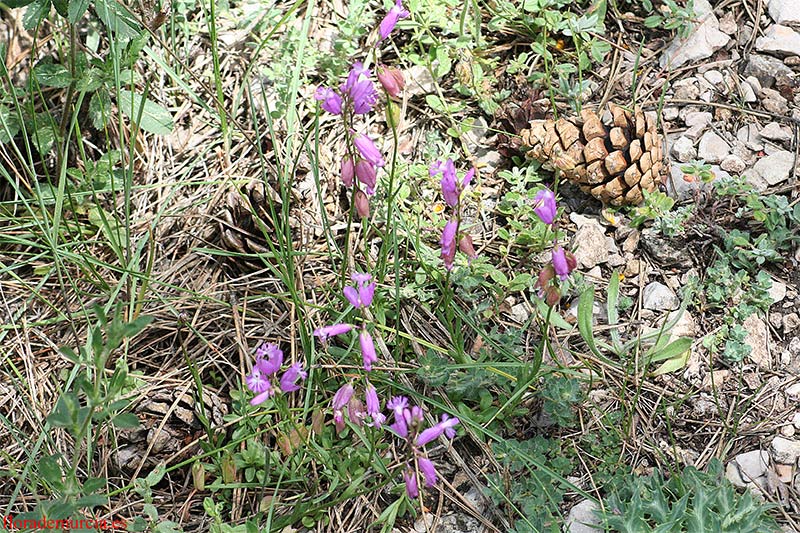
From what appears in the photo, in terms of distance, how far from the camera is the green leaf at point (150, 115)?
2.86 meters

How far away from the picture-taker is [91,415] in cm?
168

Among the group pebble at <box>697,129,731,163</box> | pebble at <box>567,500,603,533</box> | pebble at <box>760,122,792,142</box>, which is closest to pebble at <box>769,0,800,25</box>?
pebble at <box>760,122,792,142</box>

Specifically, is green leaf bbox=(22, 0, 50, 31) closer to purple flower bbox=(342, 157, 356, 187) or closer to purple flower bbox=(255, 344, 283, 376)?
purple flower bbox=(342, 157, 356, 187)

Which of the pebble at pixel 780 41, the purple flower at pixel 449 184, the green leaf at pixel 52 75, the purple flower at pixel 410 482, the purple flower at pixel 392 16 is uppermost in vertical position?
the purple flower at pixel 392 16

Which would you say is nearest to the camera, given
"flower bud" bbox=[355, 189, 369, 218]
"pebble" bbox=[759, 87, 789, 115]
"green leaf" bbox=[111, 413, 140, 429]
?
"green leaf" bbox=[111, 413, 140, 429]

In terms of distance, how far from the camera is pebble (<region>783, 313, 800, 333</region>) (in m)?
2.53

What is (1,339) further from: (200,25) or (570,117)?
(570,117)

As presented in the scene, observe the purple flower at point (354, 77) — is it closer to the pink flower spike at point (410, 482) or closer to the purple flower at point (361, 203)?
the purple flower at point (361, 203)

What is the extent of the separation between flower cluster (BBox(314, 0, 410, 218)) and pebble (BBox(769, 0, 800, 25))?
1.82 m

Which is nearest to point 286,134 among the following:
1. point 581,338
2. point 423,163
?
point 423,163

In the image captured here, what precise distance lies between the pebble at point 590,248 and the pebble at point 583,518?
82 centimetres

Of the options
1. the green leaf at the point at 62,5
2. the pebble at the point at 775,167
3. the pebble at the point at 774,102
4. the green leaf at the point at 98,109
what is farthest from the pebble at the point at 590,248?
the green leaf at the point at 62,5

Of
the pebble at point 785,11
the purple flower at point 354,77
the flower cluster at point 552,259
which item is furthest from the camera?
the pebble at point 785,11

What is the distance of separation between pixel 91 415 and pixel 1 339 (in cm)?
104
